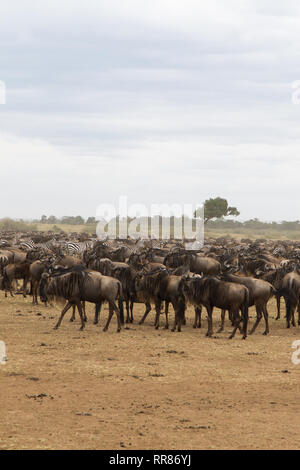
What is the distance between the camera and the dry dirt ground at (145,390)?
752 cm

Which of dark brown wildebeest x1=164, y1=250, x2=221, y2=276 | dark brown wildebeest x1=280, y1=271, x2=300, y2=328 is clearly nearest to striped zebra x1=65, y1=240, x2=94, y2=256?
dark brown wildebeest x1=164, y1=250, x2=221, y2=276

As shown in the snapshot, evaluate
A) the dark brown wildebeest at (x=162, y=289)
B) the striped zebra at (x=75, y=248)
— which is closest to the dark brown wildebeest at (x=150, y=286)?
the dark brown wildebeest at (x=162, y=289)

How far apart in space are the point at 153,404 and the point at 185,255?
42.4ft

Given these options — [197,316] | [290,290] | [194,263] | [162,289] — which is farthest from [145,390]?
[194,263]

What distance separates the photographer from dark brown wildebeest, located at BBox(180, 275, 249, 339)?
1408 centimetres

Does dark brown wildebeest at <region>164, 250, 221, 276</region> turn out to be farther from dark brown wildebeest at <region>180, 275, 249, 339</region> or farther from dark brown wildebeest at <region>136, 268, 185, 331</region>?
dark brown wildebeest at <region>180, 275, 249, 339</region>

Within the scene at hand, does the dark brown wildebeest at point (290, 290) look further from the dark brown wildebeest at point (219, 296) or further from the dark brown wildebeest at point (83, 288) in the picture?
the dark brown wildebeest at point (83, 288)

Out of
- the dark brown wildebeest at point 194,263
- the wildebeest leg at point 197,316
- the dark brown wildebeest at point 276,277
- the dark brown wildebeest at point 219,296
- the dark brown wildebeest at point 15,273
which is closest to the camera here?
the dark brown wildebeest at point 219,296

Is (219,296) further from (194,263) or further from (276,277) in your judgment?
(194,263)

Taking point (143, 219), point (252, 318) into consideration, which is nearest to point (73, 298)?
point (252, 318)

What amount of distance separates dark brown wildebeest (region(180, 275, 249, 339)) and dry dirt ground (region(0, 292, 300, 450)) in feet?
2.08

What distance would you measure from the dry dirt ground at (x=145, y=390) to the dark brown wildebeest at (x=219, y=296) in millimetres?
633

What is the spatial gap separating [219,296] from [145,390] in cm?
500
